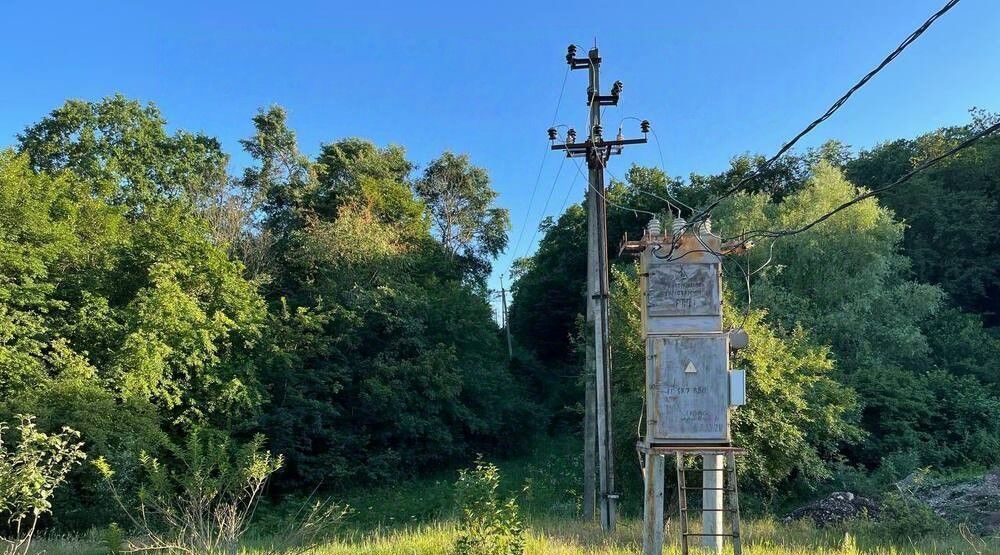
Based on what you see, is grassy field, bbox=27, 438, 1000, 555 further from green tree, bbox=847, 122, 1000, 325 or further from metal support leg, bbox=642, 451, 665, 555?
green tree, bbox=847, 122, 1000, 325

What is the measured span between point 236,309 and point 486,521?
14067 millimetres

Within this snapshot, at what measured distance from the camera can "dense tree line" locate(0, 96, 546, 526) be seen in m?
14.7

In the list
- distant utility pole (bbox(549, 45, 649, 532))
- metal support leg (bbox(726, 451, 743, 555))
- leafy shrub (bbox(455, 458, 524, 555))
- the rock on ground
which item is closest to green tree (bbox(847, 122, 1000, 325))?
the rock on ground

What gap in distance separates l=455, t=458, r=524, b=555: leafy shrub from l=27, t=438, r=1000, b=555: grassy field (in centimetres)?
84

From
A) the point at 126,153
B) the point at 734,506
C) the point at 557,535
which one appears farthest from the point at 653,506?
the point at 126,153

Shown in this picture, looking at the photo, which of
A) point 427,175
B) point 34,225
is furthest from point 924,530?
point 427,175

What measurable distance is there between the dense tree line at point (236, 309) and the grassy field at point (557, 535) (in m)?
2.41

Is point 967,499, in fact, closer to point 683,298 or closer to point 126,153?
point 683,298

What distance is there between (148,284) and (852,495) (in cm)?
1900

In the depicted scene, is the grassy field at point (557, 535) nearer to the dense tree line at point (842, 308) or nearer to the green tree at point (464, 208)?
the dense tree line at point (842, 308)

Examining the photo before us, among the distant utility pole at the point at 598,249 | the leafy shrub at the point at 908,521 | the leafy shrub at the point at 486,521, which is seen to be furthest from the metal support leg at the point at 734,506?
the leafy shrub at the point at 908,521

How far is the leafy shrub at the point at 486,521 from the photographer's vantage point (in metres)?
6.35

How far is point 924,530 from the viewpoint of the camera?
9.47m

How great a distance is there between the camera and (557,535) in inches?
372
